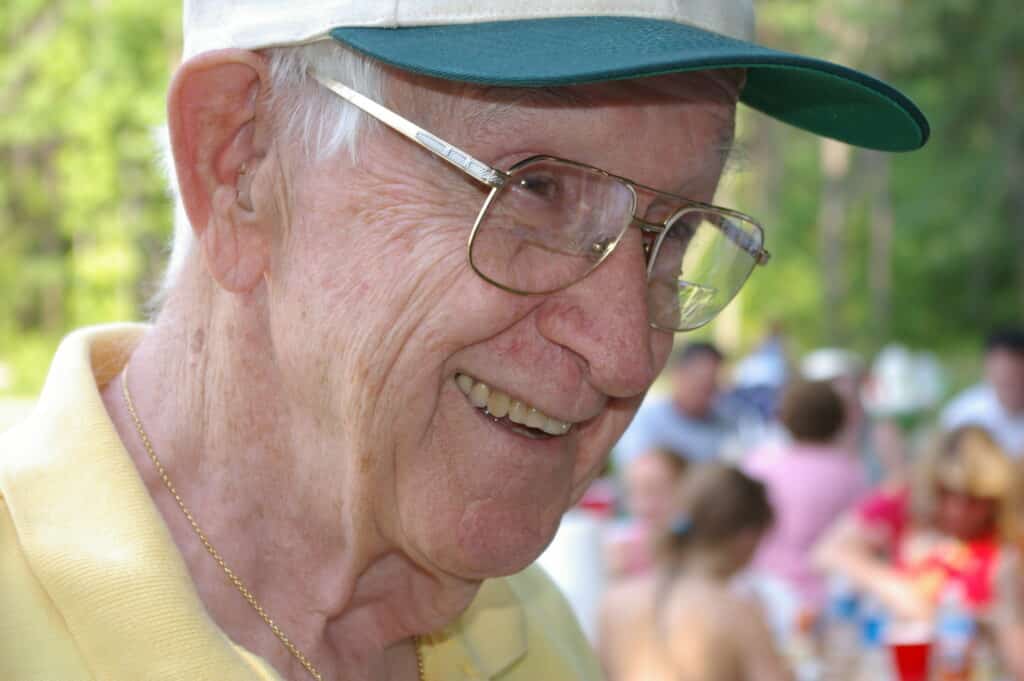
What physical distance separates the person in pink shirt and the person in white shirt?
1.52 meters

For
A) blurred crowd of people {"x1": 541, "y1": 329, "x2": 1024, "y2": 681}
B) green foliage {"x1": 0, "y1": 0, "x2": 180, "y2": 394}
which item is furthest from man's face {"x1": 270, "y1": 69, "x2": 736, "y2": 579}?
green foliage {"x1": 0, "y1": 0, "x2": 180, "y2": 394}

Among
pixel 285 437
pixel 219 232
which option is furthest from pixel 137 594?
pixel 219 232

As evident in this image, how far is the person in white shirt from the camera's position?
809 cm

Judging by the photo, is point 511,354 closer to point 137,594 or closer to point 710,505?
point 137,594

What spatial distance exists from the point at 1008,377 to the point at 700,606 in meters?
4.17

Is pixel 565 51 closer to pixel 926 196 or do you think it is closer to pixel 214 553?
pixel 214 553

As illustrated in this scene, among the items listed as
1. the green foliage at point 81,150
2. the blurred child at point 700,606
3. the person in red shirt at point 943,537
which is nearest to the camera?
the blurred child at point 700,606

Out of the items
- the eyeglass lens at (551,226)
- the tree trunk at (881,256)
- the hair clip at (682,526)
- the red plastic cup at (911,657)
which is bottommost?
the tree trunk at (881,256)

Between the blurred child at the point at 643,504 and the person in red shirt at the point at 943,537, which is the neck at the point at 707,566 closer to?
the blurred child at the point at 643,504

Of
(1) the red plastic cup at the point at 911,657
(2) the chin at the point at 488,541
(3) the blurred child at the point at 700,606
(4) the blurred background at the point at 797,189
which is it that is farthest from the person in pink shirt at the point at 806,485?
(2) the chin at the point at 488,541

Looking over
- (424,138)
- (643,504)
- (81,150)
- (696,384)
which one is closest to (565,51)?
(424,138)

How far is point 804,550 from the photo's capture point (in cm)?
666

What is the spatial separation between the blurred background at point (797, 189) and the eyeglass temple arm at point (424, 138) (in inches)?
262

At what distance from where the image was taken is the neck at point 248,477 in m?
1.50
